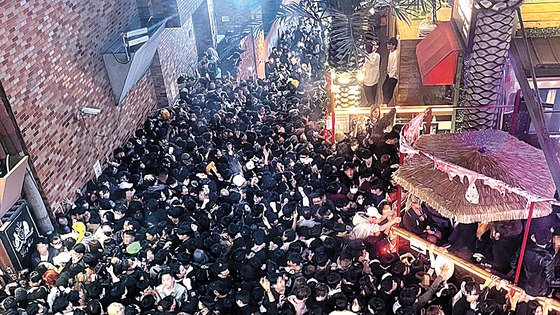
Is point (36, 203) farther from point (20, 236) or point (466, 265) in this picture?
point (466, 265)

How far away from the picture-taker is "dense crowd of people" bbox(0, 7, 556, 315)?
23.3ft

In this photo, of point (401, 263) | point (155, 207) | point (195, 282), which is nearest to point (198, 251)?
point (195, 282)

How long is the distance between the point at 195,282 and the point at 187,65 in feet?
34.8

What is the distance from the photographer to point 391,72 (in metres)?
12.6

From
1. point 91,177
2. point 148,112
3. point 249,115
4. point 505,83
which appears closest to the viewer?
point 505,83

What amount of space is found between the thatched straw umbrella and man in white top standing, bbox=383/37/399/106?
518 centimetres

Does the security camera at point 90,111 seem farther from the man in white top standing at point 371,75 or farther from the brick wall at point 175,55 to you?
the man in white top standing at point 371,75

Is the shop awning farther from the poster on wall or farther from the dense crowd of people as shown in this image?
the dense crowd of people

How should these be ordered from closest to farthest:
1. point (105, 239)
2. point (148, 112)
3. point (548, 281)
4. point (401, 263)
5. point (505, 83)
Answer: point (548, 281), point (401, 263), point (105, 239), point (505, 83), point (148, 112)

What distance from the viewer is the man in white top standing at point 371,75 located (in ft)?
40.2

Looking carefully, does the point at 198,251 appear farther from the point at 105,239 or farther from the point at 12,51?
the point at 12,51

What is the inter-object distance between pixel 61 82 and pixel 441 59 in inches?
285

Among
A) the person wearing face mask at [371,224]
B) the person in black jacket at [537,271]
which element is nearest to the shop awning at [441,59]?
the person wearing face mask at [371,224]

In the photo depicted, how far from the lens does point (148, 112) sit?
1434 cm
